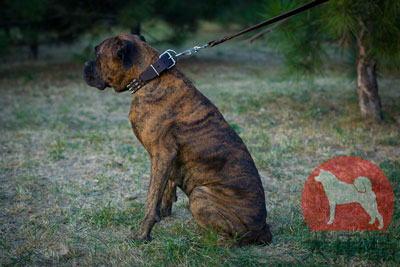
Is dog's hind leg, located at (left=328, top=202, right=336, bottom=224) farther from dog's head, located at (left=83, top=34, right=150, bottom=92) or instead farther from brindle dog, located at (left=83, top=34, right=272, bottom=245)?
dog's head, located at (left=83, top=34, right=150, bottom=92)

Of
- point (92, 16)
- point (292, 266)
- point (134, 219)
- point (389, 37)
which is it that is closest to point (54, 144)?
point (134, 219)

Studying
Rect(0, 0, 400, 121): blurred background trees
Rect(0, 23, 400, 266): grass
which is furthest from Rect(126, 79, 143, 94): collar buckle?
Rect(0, 0, 400, 121): blurred background trees

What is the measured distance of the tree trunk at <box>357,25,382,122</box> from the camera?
19.6ft

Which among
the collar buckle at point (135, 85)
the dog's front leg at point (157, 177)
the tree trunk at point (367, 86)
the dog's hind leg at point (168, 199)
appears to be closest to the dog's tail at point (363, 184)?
the dog's hind leg at point (168, 199)

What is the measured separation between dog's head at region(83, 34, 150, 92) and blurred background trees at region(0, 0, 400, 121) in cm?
319

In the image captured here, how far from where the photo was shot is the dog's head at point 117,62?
8.68 feet

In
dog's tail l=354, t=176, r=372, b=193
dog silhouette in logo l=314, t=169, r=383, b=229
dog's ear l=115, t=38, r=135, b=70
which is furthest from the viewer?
dog's tail l=354, t=176, r=372, b=193

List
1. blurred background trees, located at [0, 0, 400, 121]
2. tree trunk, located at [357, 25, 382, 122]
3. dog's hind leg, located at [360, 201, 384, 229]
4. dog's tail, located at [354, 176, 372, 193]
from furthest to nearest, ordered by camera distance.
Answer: tree trunk, located at [357, 25, 382, 122] < blurred background trees, located at [0, 0, 400, 121] < dog's tail, located at [354, 176, 372, 193] < dog's hind leg, located at [360, 201, 384, 229]

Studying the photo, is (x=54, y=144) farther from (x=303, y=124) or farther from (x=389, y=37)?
(x=389, y=37)

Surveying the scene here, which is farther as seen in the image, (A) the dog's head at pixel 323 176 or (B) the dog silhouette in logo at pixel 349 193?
(A) the dog's head at pixel 323 176

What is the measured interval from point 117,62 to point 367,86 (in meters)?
4.65

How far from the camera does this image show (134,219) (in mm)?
3213

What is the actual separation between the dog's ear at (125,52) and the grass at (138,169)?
126 cm

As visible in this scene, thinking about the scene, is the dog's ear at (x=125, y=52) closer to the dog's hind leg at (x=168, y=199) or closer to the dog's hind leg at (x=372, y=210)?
the dog's hind leg at (x=168, y=199)
